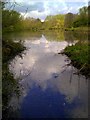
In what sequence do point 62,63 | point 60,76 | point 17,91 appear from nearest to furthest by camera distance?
point 17,91 → point 60,76 → point 62,63

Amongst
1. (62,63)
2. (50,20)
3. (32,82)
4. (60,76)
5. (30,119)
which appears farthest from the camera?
(50,20)

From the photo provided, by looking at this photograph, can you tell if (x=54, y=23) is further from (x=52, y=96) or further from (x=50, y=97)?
(x=50, y=97)

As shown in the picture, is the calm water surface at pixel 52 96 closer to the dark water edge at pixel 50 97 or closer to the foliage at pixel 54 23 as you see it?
the dark water edge at pixel 50 97

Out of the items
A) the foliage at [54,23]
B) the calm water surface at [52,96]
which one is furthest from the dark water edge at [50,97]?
the foliage at [54,23]

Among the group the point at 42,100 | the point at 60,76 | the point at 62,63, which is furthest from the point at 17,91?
the point at 62,63

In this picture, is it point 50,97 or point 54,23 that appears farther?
point 54,23

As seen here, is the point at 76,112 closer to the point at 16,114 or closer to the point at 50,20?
the point at 16,114

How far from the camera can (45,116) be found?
8.78 metres

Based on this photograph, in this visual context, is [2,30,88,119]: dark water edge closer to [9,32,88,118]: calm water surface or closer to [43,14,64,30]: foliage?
[9,32,88,118]: calm water surface

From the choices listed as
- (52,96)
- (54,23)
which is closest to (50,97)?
(52,96)

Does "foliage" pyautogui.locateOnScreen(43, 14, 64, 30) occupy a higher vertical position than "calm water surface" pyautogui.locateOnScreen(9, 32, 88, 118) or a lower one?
higher

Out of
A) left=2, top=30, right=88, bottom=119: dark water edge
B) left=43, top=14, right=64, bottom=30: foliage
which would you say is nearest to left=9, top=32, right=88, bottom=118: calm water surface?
left=2, top=30, right=88, bottom=119: dark water edge

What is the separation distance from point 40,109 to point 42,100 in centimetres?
101

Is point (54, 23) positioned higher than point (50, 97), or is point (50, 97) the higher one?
point (54, 23)
